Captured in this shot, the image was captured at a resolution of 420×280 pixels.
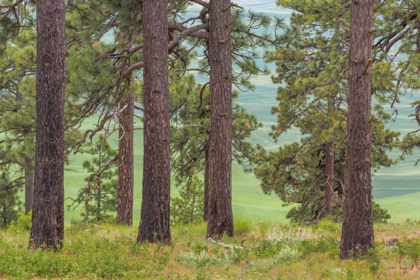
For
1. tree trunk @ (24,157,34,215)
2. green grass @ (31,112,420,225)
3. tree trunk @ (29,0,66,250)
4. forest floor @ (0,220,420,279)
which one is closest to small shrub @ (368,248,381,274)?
forest floor @ (0,220,420,279)

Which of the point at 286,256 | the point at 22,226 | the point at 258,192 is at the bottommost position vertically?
the point at 258,192

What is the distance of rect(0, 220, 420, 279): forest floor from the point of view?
22.7 feet

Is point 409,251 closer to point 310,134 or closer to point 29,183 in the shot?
point 310,134

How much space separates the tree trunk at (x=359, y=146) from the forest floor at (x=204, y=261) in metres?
0.38

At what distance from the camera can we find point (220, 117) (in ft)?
35.6

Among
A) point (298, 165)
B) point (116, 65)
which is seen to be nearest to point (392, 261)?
point (116, 65)

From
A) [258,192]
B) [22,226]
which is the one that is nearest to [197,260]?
[22,226]

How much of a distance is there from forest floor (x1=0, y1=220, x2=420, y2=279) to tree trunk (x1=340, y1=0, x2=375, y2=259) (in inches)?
14.9

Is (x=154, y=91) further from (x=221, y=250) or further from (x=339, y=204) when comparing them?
(x=339, y=204)

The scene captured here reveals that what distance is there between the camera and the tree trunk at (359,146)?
8.56 meters

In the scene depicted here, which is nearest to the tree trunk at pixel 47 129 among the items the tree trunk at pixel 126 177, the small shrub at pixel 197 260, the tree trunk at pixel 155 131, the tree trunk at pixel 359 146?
the tree trunk at pixel 155 131

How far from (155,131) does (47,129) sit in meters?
2.08

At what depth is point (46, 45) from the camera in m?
8.28

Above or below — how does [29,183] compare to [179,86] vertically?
below
